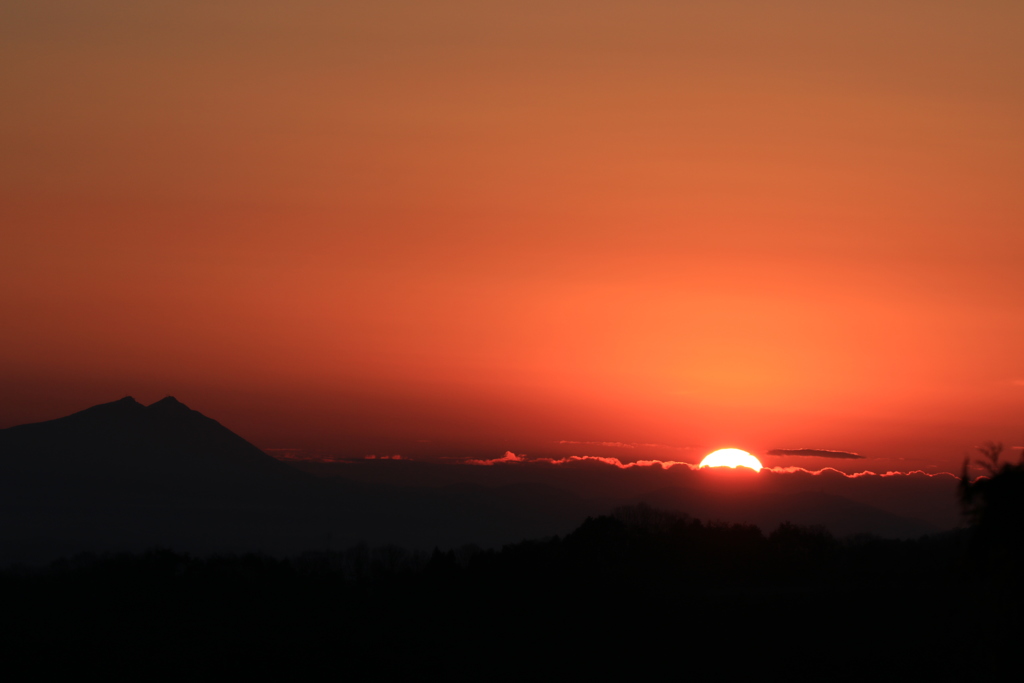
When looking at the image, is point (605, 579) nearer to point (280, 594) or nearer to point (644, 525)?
point (644, 525)

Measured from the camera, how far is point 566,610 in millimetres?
68250

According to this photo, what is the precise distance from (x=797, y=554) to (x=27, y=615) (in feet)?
217

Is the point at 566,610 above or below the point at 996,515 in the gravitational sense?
below

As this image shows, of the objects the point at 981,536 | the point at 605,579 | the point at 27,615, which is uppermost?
the point at 981,536

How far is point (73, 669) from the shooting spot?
58.6m

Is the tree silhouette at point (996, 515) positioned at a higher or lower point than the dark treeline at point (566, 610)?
higher

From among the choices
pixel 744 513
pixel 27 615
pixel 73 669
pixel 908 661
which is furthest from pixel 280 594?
pixel 744 513

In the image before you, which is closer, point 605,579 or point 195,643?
point 195,643

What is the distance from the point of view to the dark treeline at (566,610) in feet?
163

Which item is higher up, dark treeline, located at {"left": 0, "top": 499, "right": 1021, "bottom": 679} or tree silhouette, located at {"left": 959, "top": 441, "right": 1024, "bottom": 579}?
tree silhouette, located at {"left": 959, "top": 441, "right": 1024, "bottom": 579}

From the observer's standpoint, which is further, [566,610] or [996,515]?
[566,610]

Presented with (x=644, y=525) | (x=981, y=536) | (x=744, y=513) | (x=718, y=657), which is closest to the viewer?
(x=981, y=536)

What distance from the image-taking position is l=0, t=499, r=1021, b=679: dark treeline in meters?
49.7

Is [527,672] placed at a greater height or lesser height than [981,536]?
lesser
